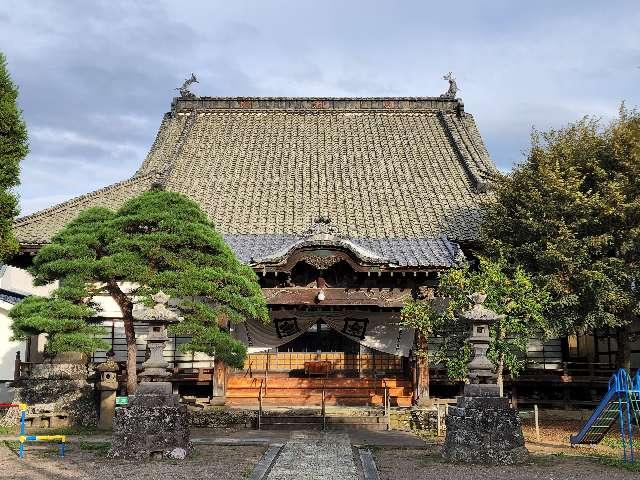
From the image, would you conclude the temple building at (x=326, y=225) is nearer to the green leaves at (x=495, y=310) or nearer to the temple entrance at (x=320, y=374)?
the temple entrance at (x=320, y=374)

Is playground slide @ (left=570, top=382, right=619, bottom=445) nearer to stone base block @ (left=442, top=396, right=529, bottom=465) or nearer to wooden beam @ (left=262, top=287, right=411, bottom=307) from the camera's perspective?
stone base block @ (left=442, top=396, right=529, bottom=465)

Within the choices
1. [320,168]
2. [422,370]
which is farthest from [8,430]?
[320,168]

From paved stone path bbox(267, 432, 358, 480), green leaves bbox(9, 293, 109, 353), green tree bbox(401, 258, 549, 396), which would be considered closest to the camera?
paved stone path bbox(267, 432, 358, 480)

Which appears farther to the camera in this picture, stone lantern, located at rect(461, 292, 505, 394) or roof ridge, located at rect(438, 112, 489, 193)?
roof ridge, located at rect(438, 112, 489, 193)

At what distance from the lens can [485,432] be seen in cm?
1209

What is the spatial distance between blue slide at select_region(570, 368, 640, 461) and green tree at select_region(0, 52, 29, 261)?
1415 centimetres

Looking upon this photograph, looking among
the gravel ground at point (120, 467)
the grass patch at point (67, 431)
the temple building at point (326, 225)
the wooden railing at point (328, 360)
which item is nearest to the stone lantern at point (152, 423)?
the gravel ground at point (120, 467)

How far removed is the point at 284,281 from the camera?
62.1ft

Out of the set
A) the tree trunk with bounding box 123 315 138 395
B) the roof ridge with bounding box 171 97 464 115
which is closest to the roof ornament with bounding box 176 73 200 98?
the roof ridge with bounding box 171 97 464 115

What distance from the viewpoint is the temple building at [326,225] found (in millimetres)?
18688

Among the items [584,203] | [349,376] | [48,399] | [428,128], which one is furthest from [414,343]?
[428,128]

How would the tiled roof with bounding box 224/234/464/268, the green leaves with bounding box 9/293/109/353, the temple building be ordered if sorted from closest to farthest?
the green leaves with bounding box 9/293/109/353 → the tiled roof with bounding box 224/234/464/268 → the temple building

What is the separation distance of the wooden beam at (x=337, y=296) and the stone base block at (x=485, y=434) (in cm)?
621

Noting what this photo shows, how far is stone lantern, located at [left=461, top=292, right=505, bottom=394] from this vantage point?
12758 millimetres
